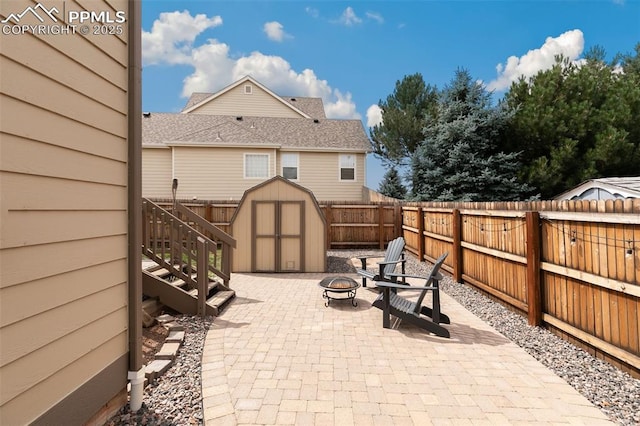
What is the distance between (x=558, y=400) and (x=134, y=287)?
13.3ft

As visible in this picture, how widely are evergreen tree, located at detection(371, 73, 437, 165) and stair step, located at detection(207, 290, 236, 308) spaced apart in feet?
57.4

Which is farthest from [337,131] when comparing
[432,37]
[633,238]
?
[633,238]

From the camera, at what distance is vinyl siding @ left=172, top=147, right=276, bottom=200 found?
15.1m

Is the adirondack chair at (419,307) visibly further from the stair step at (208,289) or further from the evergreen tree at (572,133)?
the evergreen tree at (572,133)

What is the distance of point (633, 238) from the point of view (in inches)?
128

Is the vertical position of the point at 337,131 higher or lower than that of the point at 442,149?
higher

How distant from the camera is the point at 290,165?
632 inches

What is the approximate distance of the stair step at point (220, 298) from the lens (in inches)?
222

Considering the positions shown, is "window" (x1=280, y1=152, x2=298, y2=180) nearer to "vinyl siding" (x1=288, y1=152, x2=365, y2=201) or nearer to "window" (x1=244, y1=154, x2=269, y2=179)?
"vinyl siding" (x1=288, y1=152, x2=365, y2=201)

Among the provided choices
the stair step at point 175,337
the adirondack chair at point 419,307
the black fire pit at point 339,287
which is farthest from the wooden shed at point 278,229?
the stair step at point 175,337

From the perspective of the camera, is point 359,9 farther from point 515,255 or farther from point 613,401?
point 613,401

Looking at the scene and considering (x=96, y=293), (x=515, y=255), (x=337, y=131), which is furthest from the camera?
(x=337, y=131)

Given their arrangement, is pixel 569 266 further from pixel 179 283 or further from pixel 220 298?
pixel 179 283

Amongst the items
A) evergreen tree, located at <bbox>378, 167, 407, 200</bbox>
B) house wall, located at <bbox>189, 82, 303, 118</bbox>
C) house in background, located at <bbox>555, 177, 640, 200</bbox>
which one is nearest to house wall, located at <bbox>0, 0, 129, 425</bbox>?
house in background, located at <bbox>555, 177, 640, 200</bbox>
